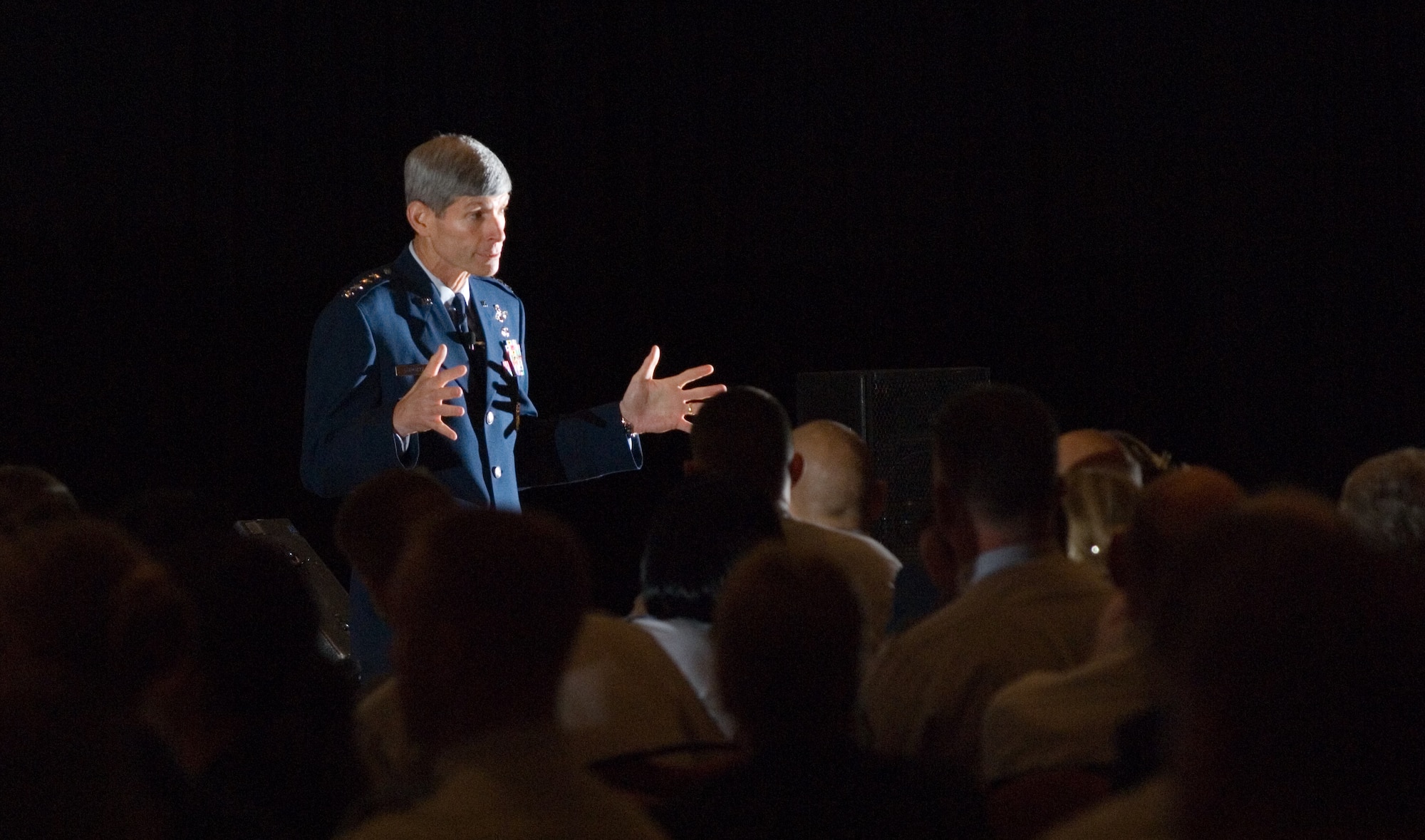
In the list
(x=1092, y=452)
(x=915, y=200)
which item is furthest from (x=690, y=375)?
(x=915, y=200)

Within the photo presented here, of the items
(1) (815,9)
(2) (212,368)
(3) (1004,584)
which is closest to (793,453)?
(3) (1004,584)

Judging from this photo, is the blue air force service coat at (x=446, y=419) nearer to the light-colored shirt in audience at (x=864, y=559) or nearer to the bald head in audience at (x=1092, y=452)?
the light-colored shirt in audience at (x=864, y=559)

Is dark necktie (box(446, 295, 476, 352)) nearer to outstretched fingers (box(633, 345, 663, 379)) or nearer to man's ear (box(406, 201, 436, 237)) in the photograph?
man's ear (box(406, 201, 436, 237))

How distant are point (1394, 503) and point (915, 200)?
328cm

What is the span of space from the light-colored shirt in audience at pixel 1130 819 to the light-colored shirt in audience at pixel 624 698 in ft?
2.23

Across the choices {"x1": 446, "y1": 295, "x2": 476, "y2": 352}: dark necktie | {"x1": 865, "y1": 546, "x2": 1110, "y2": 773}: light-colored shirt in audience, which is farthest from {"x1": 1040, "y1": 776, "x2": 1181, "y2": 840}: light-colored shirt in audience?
{"x1": 446, "y1": 295, "x2": 476, "y2": 352}: dark necktie

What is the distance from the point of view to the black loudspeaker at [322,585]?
12.3 feet

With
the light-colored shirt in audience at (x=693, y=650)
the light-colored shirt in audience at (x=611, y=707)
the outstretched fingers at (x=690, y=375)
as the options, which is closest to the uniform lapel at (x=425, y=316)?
the outstretched fingers at (x=690, y=375)

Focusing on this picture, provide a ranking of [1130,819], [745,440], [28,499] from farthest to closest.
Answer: [745,440] < [28,499] < [1130,819]

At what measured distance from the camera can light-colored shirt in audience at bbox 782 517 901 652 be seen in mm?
2596

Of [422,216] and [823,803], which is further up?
[422,216]

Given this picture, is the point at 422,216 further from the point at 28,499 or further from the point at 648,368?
the point at 28,499

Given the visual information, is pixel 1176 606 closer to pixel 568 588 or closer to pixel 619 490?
pixel 568 588

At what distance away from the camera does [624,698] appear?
5.65ft
